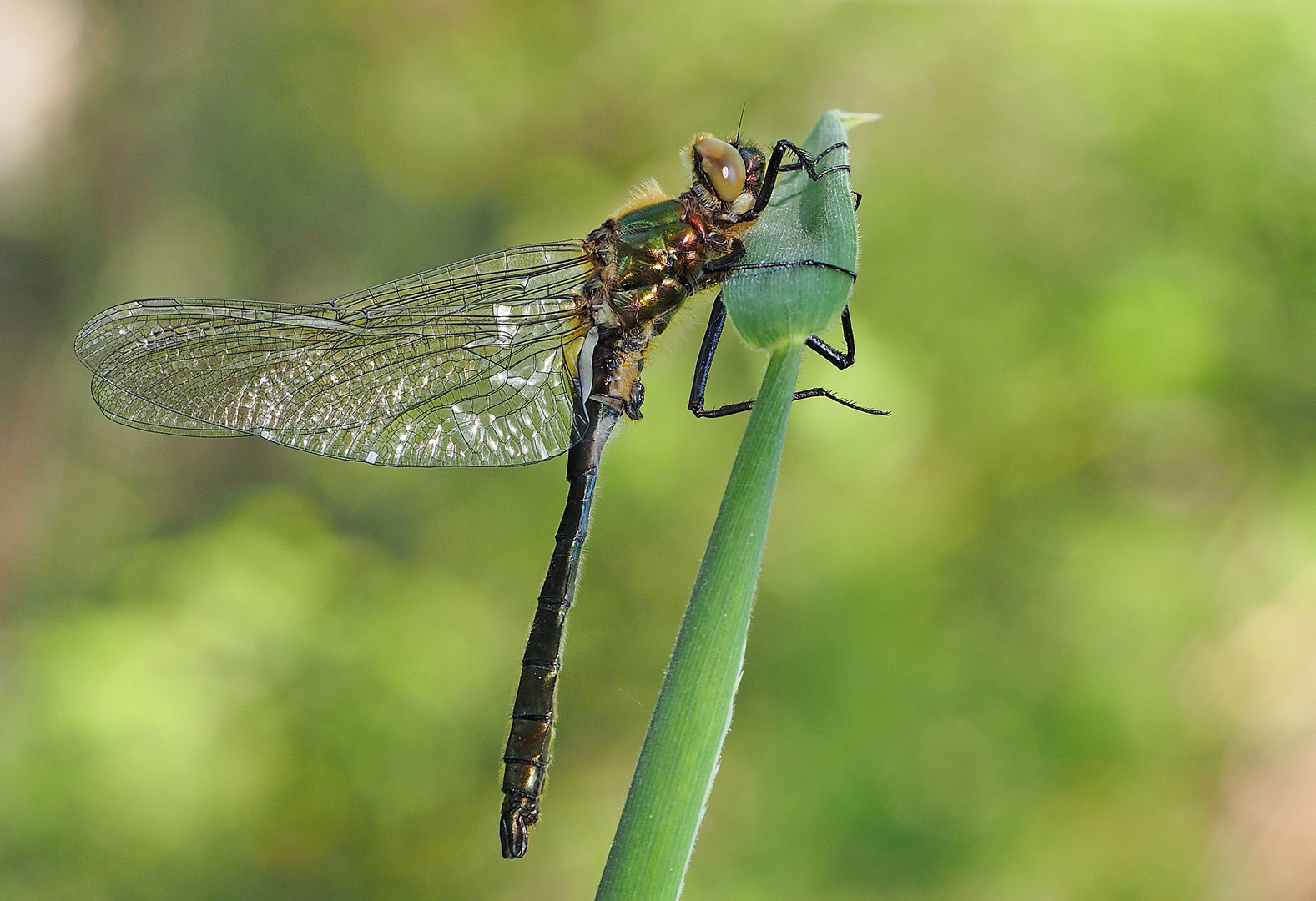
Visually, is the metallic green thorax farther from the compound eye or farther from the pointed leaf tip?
the pointed leaf tip

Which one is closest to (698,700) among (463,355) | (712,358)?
(712,358)

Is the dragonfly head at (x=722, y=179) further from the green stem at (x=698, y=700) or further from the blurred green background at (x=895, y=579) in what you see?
the blurred green background at (x=895, y=579)

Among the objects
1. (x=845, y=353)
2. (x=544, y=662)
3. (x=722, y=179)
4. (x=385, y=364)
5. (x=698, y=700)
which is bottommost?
(x=698, y=700)

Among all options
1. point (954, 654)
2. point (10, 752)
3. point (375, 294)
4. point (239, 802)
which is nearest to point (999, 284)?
point (954, 654)

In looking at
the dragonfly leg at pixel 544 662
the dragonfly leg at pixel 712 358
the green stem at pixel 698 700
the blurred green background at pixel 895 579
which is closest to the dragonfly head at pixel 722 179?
the dragonfly leg at pixel 712 358

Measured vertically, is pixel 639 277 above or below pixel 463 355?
above

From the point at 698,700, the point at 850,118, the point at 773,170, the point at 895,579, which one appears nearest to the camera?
the point at 698,700

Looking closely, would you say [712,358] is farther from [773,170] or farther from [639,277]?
[773,170]
